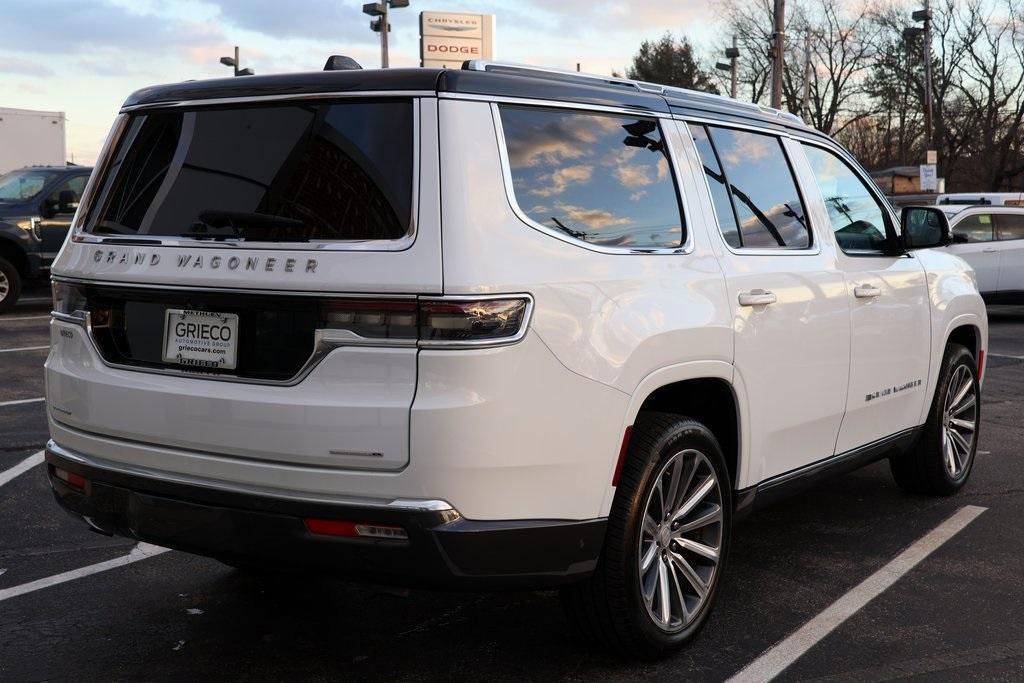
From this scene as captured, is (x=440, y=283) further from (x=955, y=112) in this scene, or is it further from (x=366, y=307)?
(x=955, y=112)

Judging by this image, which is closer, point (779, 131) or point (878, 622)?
point (878, 622)

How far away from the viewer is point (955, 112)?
51312 mm

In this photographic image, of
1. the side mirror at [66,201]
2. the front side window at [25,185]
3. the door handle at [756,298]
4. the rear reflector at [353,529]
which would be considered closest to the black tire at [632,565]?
the door handle at [756,298]

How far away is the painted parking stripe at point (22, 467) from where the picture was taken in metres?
6.07

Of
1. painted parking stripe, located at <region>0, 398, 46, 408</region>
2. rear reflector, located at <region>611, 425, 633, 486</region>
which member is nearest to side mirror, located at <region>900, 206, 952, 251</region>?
rear reflector, located at <region>611, 425, 633, 486</region>

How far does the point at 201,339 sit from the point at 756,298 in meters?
1.88

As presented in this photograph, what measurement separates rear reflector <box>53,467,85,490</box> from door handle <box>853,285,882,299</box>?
304cm

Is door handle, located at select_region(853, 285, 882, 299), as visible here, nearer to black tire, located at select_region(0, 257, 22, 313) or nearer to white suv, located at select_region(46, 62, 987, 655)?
white suv, located at select_region(46, 62, 987, 655)

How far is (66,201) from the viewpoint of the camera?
14.8 m

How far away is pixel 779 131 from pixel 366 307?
2298 millimetres

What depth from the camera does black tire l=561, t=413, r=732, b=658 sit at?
3361 mm

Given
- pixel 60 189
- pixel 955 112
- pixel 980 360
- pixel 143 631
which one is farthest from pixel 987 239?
pixel 955 112

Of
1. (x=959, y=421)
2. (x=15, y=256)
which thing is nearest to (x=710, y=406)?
(x=959, y=421)

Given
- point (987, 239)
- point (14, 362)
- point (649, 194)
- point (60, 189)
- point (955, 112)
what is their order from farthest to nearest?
point (955, 112)
point (987, 239)
point (60, 189)
point (14, 362)
point (649, 194)
